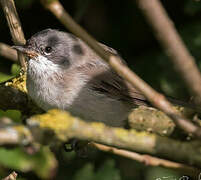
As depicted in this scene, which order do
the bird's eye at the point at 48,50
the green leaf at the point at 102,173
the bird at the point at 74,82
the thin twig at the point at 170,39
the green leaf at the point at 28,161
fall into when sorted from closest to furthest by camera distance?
the green leaf at the point at 28,161 → the thin twig at the point at 170,39 → the green leaf at the point at 102,173 → the bird at the point at 74,82 → the bird's eye at the point at 48,50

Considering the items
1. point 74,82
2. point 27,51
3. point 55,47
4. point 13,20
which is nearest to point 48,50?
point 55,47

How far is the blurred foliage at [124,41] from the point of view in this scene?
4344mm

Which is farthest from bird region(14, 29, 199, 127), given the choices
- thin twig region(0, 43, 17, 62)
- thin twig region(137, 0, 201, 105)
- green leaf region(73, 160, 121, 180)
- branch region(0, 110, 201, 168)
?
thin twig region(137, 0, 201, 105)

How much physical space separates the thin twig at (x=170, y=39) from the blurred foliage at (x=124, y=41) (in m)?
1.78

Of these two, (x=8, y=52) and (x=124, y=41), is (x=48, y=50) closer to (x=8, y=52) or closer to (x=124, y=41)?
(x=8, y=52)

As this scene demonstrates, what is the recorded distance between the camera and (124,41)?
5496mm

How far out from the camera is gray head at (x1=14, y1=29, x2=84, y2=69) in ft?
14.2

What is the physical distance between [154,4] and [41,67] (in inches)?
106

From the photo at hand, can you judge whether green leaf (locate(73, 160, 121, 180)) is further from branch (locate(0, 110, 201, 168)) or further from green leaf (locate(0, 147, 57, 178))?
green leaf (locate(0, 147, 57, 178))

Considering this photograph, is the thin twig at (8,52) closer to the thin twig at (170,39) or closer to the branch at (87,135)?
the branch at (87,135)

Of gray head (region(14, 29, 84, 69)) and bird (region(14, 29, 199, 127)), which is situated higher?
gray head (region(14, 29, 84, 69))

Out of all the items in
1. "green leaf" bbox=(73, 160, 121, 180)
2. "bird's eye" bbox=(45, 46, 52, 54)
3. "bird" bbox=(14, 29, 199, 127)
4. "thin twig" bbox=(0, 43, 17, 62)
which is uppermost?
"thin twig" bbox=(0, 43, 17, 62)

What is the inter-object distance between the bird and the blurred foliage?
0.40 m

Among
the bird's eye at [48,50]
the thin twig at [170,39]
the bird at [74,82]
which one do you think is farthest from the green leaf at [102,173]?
the thin twig at [170,39]
